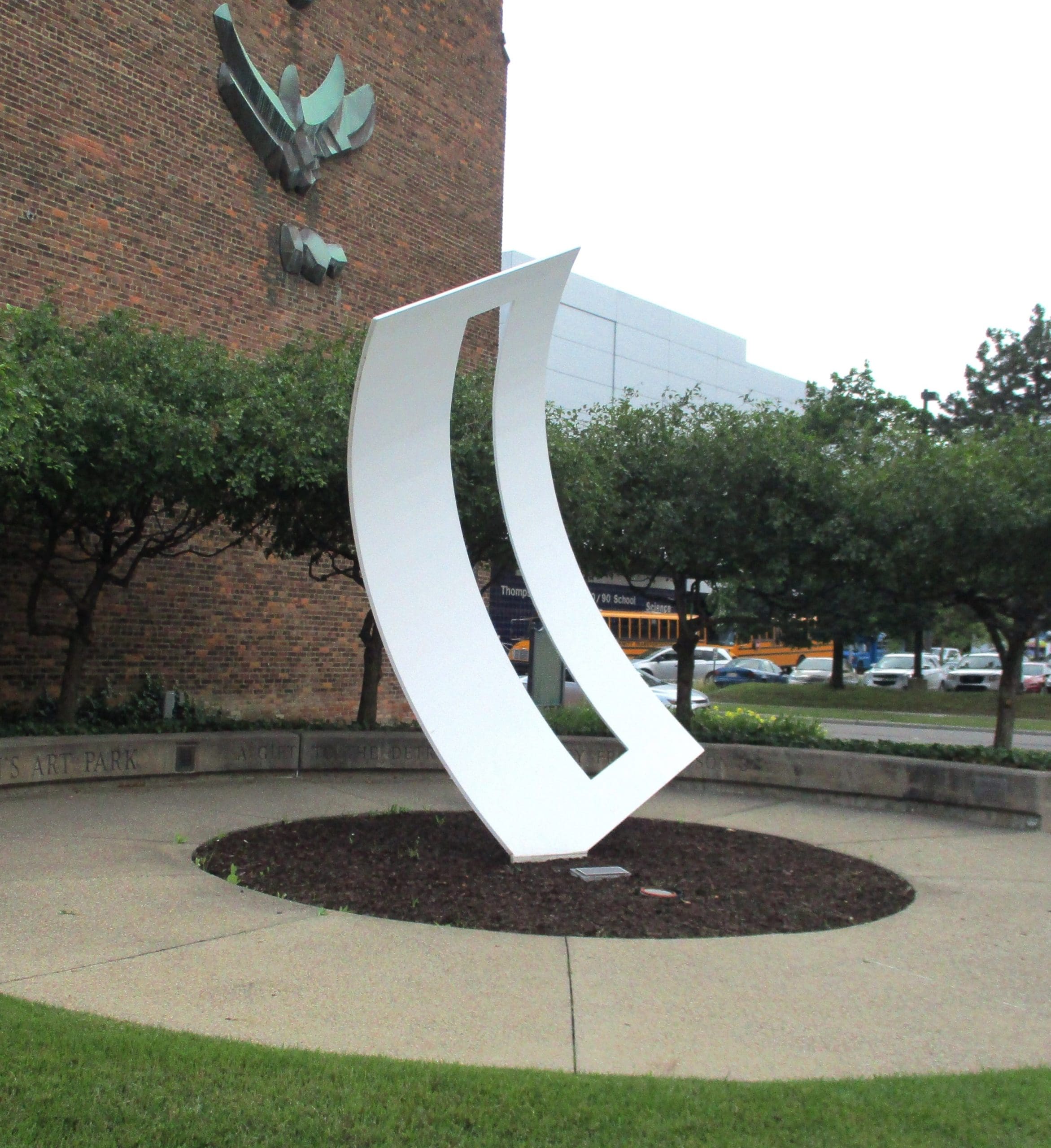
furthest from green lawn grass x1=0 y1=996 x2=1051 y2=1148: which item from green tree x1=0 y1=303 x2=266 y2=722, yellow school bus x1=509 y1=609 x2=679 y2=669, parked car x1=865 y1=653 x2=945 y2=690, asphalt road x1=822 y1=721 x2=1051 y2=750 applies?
parked car x1=865 y1=653 x2=945 y2=690

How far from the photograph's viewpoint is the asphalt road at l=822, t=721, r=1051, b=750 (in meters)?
21.5

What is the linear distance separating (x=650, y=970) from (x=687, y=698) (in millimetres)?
8656

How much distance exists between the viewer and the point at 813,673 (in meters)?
39.6

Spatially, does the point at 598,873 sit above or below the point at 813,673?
above

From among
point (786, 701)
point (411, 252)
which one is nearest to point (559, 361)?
point (786, 701)

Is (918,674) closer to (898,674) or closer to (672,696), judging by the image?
(898,674)

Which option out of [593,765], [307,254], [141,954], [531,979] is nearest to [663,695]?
[593,765]

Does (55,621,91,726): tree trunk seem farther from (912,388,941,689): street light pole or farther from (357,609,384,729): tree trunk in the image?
(912,388,941,689): street light pole

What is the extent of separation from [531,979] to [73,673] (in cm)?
792

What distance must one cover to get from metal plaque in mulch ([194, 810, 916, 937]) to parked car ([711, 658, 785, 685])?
3053cm

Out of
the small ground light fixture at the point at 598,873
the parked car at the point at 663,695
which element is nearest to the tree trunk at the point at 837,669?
the parked car at the point at 663,695

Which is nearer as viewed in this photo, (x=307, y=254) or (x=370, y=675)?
(x=370, y=675)

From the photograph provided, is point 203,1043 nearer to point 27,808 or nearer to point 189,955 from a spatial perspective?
point 189,955

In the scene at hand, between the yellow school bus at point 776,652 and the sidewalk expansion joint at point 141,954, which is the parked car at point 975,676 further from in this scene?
the sidewalk expansion joint at point 141,954
